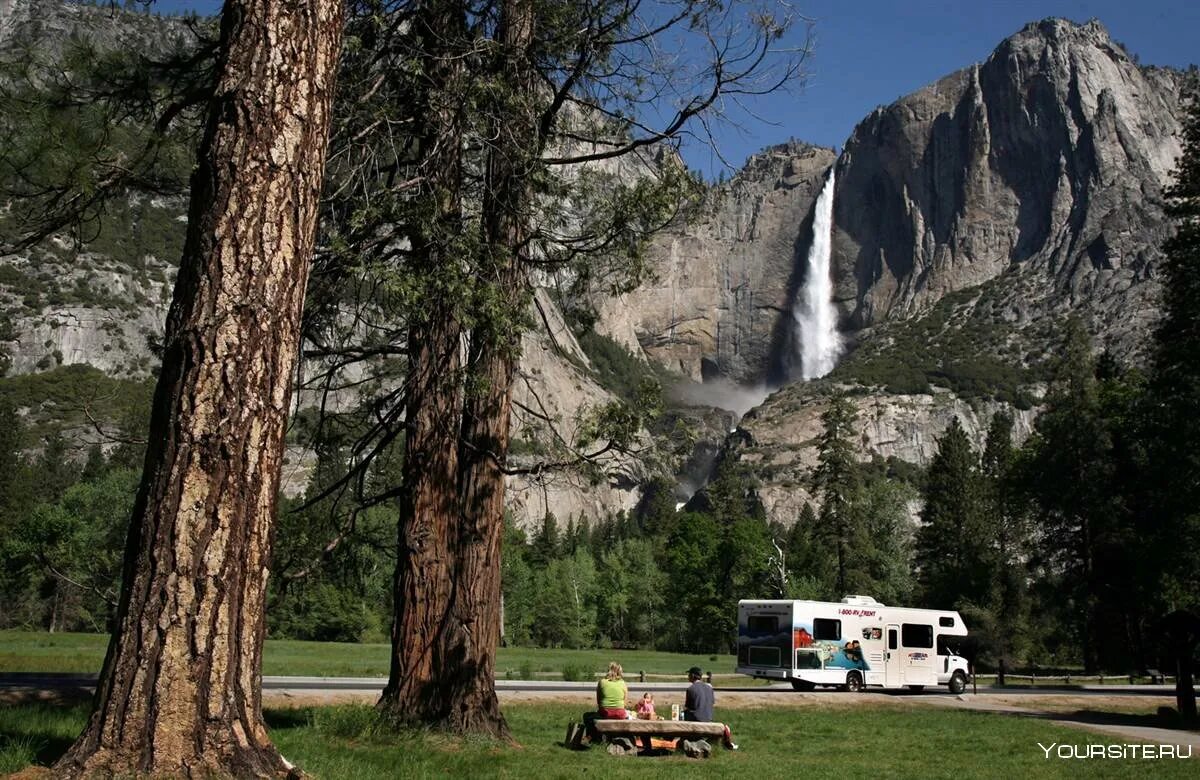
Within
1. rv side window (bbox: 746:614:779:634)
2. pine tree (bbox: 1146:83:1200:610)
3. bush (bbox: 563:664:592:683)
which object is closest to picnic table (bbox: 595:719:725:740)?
pine tree (bbox: 1146:83:1200:610)

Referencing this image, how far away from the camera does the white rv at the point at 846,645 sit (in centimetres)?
3089

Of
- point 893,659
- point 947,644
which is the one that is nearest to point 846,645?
point 893,659

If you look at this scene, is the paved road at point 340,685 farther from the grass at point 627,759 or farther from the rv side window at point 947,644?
the grass at point 627,759

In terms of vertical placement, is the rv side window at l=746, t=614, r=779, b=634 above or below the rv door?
above

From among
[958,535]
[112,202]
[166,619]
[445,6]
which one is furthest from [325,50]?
[958,535]

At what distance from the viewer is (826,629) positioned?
31406 millimetres

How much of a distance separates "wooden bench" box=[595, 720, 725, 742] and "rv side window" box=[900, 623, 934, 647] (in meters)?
22.2

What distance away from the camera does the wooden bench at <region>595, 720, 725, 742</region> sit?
39.8ft

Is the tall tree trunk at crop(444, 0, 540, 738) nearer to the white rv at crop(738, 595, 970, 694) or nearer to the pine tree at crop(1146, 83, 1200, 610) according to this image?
the pine tree at crop(1146, 83, 1200, 610)

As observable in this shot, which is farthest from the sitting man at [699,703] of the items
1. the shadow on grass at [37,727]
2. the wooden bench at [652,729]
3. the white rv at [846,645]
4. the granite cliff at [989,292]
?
the granite cliff at [989,292]

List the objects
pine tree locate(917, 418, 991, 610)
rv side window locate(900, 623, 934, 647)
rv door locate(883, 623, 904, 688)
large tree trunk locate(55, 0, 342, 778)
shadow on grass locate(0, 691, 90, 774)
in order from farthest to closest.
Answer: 1. pine tree locate(917, 418, 991, 610)
2. rv side window locate(900, 623, 934, 647)
3. rv door locate(883, 623, 904, 688)
4. shadow on grass locate(0, 691, 90, 774)
5. large tree trunk locate(55, 0, 342, 778)

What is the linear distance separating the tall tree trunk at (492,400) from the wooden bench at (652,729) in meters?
1.55

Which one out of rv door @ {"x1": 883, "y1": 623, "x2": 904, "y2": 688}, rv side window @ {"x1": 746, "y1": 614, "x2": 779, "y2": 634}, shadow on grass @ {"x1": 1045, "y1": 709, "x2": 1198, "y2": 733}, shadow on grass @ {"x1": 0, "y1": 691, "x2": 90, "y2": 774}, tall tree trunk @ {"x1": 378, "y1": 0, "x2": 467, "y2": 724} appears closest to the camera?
shadow on grass @ {"x1": 0, "y1": 691, "x2": 90, "y2": 774}

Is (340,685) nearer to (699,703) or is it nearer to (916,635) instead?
(699,703)
